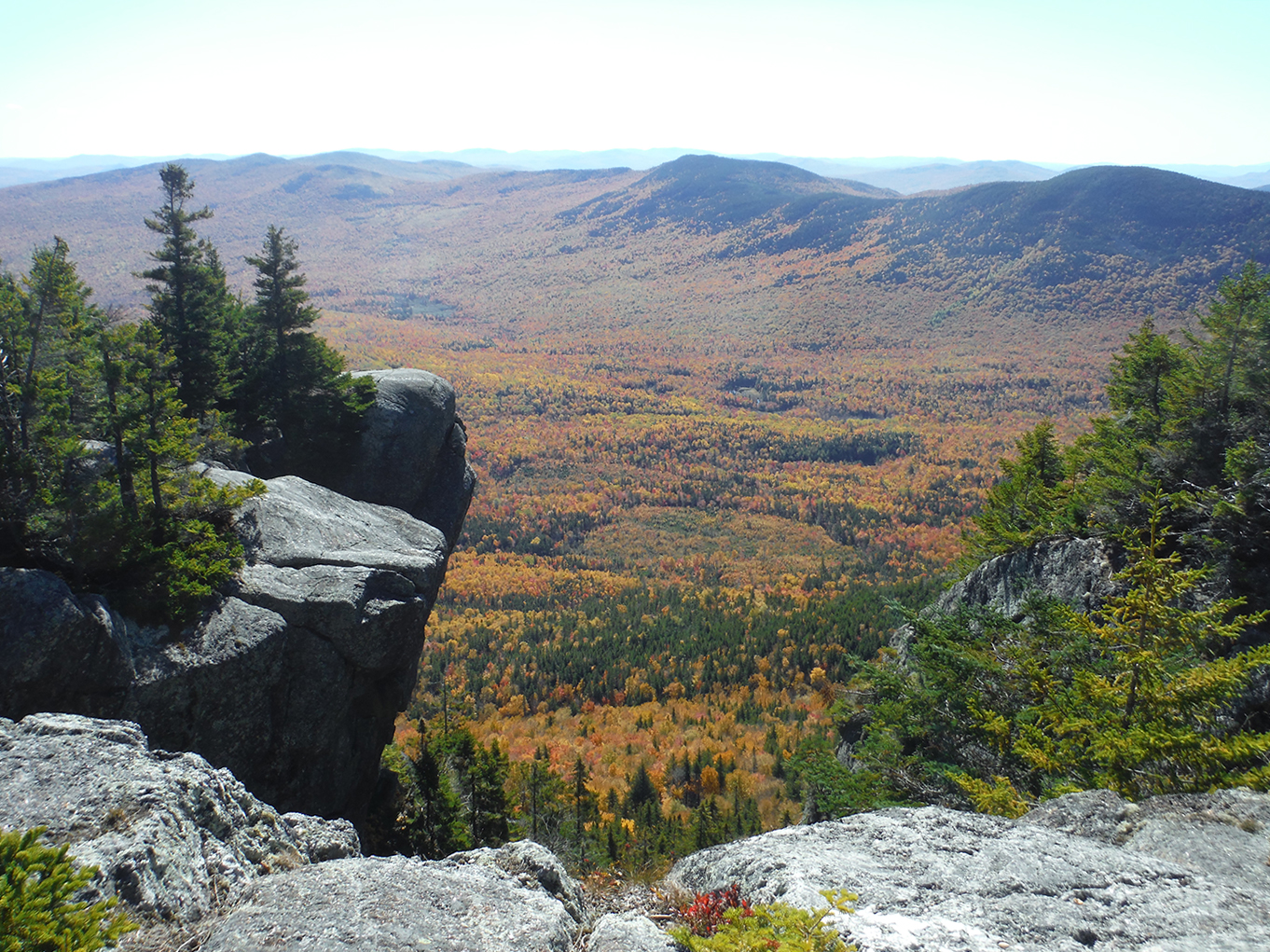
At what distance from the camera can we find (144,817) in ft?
28.2

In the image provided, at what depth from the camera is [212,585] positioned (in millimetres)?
15305

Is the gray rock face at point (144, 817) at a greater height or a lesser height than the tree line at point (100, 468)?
lesser

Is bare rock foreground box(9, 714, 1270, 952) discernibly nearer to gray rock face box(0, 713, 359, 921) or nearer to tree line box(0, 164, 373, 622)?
gray rock face box(0, 713, 359, 921)

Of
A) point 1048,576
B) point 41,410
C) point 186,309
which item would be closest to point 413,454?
point 186,309

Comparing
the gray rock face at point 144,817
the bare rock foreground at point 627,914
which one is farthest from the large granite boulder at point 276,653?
the bare rock foreground at point 627,914

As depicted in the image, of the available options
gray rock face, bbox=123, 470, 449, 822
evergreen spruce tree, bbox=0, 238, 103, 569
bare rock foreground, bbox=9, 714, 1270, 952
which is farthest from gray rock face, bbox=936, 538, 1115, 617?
evergreen spruce tree, bbox=0, 238, 103, 569

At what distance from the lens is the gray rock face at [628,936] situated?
7914 mm

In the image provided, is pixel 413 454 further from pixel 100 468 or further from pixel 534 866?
pixel 534 866

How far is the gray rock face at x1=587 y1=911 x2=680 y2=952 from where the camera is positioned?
7914 millimetres

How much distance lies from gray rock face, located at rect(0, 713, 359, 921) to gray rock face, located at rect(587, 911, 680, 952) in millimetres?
4302

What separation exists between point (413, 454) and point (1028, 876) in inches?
1026

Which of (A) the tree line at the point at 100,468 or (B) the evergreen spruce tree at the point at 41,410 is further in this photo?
(A) the tree line at the point at 100,468

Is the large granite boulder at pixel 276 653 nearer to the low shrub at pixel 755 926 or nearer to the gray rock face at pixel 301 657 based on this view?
the gray rock face at pixel 301 657

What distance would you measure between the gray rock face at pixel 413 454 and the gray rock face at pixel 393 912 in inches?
834
